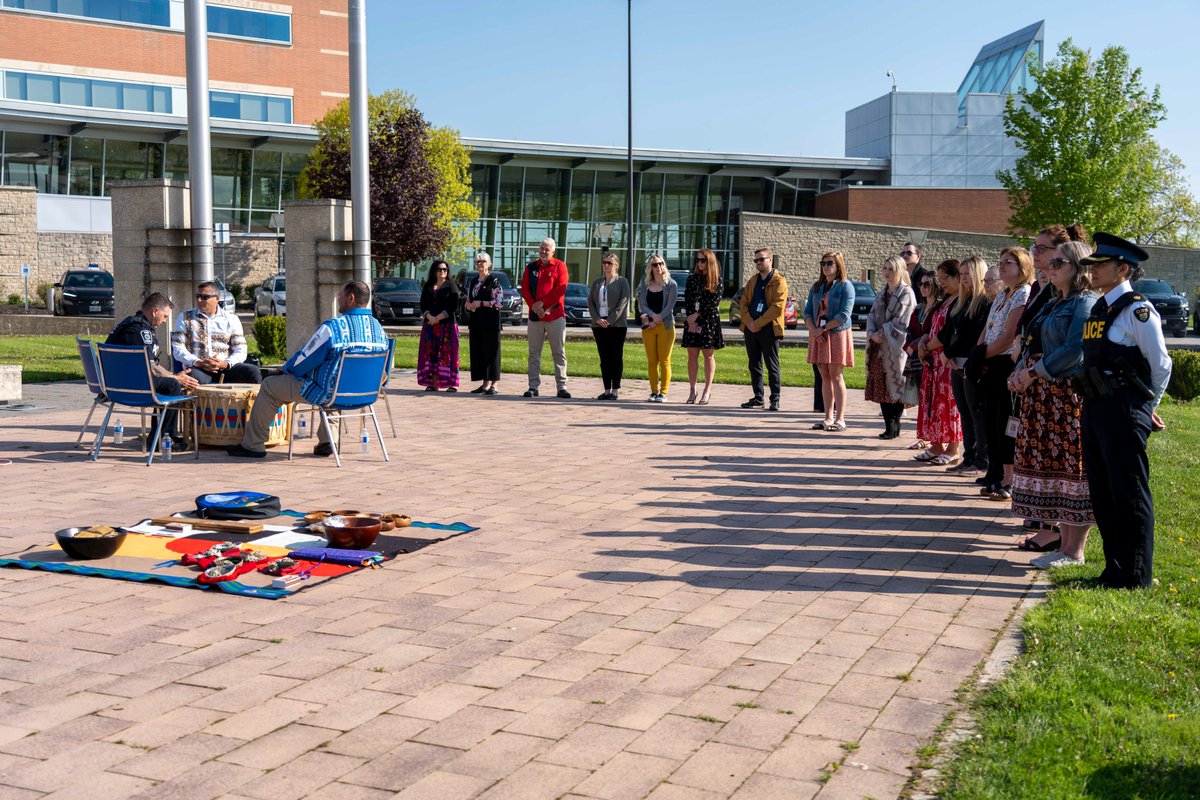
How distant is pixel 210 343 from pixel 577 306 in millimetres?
26773

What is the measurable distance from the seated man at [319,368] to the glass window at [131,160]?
41549 millimetres

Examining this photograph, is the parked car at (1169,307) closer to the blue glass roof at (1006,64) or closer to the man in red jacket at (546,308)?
the man in red jacket at (546,308)

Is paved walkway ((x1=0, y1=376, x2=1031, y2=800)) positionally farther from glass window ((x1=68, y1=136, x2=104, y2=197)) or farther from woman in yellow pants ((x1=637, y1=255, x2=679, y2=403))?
glass window ((x1=68, y1=136, x2=104, y2=197))

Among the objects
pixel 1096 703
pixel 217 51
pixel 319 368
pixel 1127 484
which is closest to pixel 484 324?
pixel 319 368

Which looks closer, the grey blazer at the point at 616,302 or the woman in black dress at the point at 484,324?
the grey blazer at the point at 616,302

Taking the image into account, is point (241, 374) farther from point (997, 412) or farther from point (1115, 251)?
point (1115, 251)

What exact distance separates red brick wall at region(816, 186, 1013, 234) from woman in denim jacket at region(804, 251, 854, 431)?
4785 centimetres

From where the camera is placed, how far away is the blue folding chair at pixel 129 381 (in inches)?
411

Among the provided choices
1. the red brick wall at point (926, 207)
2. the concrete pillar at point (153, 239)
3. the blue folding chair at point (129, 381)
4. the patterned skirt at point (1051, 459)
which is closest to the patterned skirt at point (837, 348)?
the patterned skirt at point (1051, 459)

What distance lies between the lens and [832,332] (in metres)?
13.3

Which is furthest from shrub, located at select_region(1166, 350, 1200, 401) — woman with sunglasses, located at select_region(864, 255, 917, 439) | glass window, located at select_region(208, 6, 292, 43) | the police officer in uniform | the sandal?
glass window, located at select_region(208, 6, 292, 43)

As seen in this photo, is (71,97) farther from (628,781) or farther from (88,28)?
(628,781)

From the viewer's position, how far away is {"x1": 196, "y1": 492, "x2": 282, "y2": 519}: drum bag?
776 cm

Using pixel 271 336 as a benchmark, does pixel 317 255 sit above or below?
above
